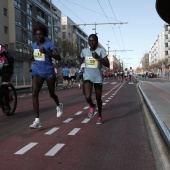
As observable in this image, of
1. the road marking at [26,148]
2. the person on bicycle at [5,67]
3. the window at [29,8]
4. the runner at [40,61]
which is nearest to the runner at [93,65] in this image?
the runner at [40,61]

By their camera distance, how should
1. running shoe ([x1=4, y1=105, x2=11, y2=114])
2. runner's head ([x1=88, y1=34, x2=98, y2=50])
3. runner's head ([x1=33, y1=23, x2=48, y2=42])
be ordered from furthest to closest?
running shoe ([x1=4, y1=105, x2=11, y2=114])
runner's head ([x1=88, y1=34, x2=98, y2=50])
runner's head ([x1=33, y1=23, x2=48, y2=42])

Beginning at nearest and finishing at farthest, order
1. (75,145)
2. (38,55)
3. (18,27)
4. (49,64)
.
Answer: (75,145)
(38,55)
(49,64)
(18,27)

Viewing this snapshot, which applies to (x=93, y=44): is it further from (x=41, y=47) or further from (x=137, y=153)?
(x=137, y=153)

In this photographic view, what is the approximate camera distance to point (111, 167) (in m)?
4.21

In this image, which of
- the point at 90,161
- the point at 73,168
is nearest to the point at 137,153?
the point at 90,161

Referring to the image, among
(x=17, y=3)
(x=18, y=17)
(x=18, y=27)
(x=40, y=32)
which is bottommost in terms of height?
(x=40, y=32)

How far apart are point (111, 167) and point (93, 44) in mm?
3443

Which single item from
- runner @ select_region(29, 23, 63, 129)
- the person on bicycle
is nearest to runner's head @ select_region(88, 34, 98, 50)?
runner @ select_region(29, 23, 63, 129)

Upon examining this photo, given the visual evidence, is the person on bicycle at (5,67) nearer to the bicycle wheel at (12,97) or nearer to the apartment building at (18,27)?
the bicycle wheel at (12,97)

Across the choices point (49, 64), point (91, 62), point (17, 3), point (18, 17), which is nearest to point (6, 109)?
point (49, 64)

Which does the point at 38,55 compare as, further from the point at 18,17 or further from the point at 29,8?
the point at 29,8

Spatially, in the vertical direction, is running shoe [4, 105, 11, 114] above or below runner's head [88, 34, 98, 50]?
below

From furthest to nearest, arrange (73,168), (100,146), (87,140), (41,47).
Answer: (41,47), (87,140), (100,146), (73,168)

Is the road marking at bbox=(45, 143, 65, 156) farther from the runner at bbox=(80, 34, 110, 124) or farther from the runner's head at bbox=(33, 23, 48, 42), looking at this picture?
the runner's head at bbox=(33, 23, 48, 42)
